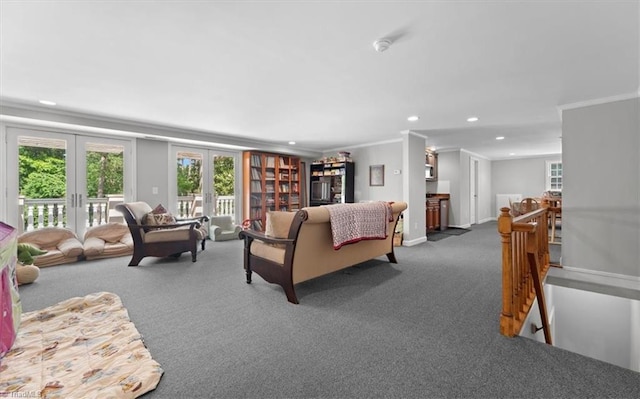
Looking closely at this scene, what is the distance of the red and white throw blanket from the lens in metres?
3.02

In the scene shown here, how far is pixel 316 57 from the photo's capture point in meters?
2.41

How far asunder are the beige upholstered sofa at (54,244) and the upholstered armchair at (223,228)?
2306 millimetres

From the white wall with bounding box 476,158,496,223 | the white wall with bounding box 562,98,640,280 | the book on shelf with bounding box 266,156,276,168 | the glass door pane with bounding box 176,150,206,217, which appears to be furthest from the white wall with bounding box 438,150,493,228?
the glass door pane with bounding box 176,150,206,217

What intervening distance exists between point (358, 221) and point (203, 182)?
4.47 meters

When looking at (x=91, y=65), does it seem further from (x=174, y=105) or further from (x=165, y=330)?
(x=165, y=330)

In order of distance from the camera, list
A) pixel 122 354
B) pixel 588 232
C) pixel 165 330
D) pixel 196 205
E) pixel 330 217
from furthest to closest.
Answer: pixel 196 205
pixel 588 232
pixel 330 217
pixel 165 330
pixel 122 354

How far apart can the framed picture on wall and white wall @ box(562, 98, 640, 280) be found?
3.40 metres

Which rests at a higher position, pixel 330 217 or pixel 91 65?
pixel 91 65

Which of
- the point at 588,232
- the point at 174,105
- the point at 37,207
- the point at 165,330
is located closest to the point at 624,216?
the point at 588,232

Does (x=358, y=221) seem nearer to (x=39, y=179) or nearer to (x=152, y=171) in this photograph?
(x=152, y=171)

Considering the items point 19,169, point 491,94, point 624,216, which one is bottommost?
point 624,216

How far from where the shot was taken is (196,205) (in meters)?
6.29

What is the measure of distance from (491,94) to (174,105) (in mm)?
4089

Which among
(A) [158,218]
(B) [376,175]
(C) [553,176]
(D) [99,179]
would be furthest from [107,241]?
(C) [553,176]
